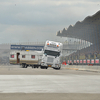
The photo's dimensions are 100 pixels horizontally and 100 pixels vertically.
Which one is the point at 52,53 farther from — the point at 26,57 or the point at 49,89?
the point at 49,89

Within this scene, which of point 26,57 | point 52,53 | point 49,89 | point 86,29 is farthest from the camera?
point 86,29

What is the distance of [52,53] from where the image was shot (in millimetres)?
41938

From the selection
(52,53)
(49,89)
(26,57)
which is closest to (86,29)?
(26,57)

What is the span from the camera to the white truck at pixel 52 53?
4100 cm

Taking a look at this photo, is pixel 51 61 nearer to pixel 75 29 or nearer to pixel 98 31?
pixel 98 31

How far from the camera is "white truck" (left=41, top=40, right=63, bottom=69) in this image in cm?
4100

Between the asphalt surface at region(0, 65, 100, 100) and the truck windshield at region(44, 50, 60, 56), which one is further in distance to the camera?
the truck windshield at region(44, 50, 60, 56)

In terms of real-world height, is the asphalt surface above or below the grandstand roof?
below

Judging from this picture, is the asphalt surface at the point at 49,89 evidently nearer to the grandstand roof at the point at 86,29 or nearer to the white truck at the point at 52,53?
the white truck at the point at 52,53

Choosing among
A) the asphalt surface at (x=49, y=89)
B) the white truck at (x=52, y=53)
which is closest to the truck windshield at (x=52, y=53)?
the white truck at (x=52, y=53)

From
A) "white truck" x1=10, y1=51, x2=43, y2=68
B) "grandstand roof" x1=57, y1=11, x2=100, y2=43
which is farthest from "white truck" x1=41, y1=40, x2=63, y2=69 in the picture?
"grandstand roof" x1=57, y1=11, x2=100, y2=43

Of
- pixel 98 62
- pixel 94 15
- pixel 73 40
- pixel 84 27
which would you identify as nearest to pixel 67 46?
pixel 73 40

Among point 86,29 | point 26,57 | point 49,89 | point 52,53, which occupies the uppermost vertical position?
point 86,29

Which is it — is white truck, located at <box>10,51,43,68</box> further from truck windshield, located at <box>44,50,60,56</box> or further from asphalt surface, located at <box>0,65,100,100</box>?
asphalt surface, located at <box>0,65,100,100</box>
